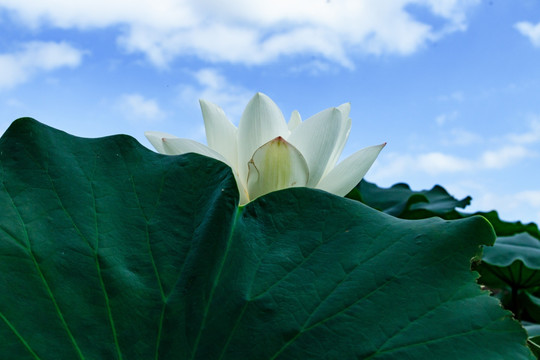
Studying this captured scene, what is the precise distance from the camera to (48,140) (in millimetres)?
621

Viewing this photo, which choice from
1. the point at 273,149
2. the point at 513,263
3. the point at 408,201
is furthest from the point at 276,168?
the point at 408,201

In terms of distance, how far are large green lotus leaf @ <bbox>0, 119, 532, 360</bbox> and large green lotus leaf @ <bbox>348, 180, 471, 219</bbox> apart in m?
1.43

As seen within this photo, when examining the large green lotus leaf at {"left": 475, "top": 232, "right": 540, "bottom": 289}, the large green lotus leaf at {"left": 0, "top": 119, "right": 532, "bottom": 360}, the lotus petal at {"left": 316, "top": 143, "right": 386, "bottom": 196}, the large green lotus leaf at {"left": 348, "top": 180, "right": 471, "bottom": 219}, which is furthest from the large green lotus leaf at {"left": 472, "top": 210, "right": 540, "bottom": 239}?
the large green lotus leaf at {"left": 0, "top": 119, "right": 532, "bottom": 360}

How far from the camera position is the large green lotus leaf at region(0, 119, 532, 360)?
53 cm

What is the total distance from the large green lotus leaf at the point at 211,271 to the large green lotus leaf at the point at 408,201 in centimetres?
143

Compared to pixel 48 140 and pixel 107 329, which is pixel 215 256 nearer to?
pixel 107 329

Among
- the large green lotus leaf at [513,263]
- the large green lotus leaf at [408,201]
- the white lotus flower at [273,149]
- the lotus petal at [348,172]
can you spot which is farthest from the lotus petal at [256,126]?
the large green lotus leaf at [408,201]

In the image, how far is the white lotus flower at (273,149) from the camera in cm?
73

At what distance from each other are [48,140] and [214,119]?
258 millimetres

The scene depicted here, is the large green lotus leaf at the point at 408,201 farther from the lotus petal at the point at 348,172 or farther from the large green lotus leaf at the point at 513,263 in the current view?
the lotus petal at the point at 348,172

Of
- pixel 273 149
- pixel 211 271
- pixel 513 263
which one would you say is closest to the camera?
pixel 211 271

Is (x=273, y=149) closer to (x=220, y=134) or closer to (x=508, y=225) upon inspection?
(x=220, y=134)

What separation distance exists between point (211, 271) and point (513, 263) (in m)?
1.46

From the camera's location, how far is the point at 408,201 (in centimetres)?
224
